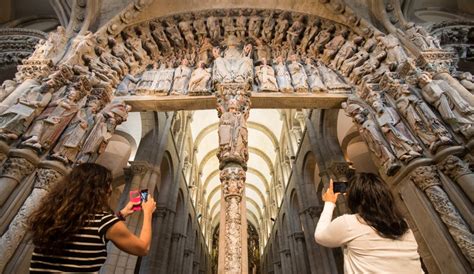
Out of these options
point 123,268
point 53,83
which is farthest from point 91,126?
point 123,268

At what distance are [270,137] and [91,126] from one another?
45.9 feet

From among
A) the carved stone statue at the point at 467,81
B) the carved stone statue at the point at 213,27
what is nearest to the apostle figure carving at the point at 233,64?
the carved stone statue at the point at 213,27

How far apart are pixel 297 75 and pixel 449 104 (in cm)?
308

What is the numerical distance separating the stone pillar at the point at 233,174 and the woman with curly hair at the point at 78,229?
2465 millimetres

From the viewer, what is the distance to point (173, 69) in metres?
7.20

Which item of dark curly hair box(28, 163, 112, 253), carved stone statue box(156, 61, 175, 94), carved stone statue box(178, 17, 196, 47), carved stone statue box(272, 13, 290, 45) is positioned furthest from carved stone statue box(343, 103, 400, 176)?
dark curly hair box(28, 163, 112, 253)

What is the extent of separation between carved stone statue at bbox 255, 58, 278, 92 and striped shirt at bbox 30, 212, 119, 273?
5.31 metres

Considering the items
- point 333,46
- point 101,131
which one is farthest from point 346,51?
point 101,131

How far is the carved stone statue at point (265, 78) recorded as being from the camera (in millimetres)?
6525

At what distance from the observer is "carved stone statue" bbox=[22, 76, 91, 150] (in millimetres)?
4465

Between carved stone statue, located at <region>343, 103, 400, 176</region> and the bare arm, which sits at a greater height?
carved stone statue, located at <region>343, 103, 400, 176</region>

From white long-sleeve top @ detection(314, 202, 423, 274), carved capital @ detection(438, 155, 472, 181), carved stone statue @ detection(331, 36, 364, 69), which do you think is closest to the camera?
white long-sleeve top @ detection(314, 202, 423, 274)

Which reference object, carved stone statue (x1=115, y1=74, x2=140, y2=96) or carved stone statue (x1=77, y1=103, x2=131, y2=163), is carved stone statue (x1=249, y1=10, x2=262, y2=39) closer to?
carved stone statue (x1=115, y1=74, x2=140, y2=96)

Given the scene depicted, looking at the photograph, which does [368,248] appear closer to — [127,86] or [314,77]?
[314,77]
